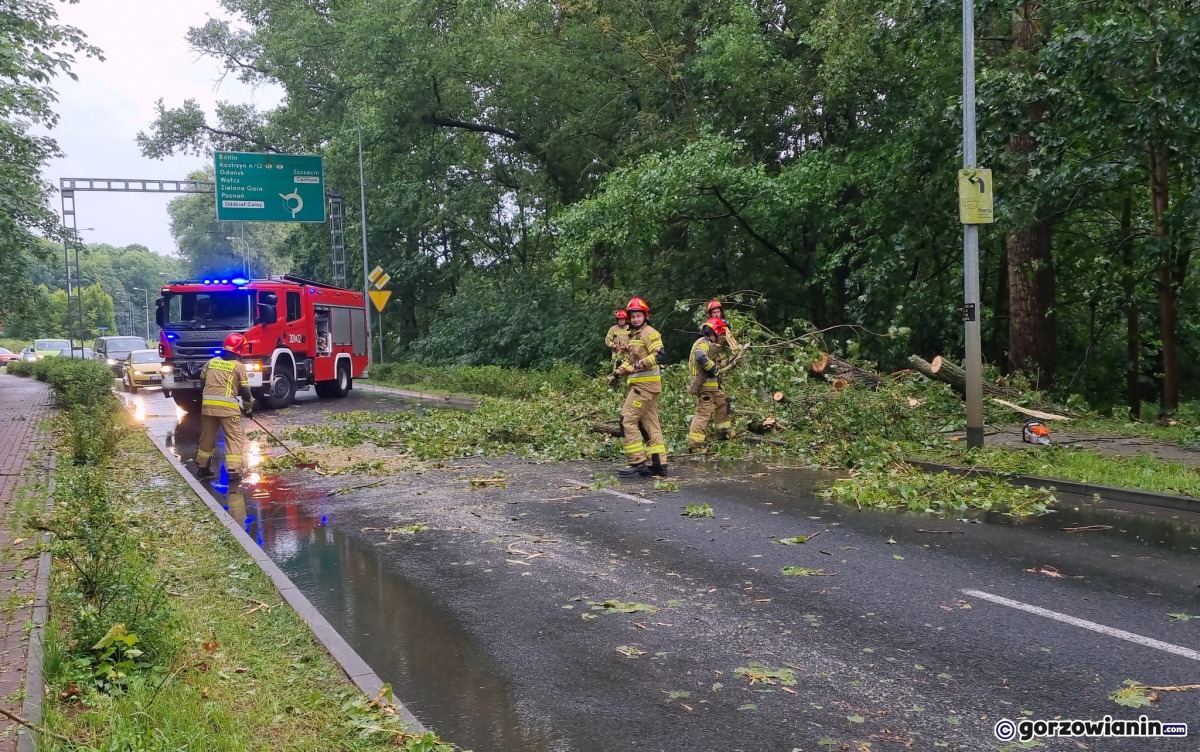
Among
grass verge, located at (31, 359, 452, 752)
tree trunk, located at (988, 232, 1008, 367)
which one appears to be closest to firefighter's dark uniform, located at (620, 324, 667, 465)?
grass verge, located at (31, 359, 452, 752)

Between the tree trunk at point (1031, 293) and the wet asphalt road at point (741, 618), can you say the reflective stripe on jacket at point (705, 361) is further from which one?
the tree trunk at point (1031, 293)

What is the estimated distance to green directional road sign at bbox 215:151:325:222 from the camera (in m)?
28.8

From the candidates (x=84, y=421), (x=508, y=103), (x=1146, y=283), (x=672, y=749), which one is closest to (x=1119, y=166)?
(x=1146, y=283)

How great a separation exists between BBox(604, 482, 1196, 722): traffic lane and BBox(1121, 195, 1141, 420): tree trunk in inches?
403

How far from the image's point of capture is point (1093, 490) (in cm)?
897

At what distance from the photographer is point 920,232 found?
17656 mm

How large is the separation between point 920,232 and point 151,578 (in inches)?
604

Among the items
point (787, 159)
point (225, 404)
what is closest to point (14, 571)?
point (225, 404)

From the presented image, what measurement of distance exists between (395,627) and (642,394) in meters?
5.44

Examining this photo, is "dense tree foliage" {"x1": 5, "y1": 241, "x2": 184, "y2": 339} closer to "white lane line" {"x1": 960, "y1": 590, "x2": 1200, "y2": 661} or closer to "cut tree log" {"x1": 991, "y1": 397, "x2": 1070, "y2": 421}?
"cut tree log" {"x1": 991, "y1": 397, "x2": 1070, "y2": 421}

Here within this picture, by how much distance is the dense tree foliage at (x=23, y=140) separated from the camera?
45.0 ft

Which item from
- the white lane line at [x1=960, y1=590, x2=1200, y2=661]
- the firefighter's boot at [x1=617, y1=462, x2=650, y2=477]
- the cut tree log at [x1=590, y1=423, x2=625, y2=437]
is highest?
the cut tree log at [x1=590, y1=423, x2=625, y2=437]

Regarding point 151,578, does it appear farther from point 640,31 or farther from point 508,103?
point 508,103

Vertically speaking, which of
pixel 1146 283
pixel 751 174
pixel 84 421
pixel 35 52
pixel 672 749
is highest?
pixel 35 52
